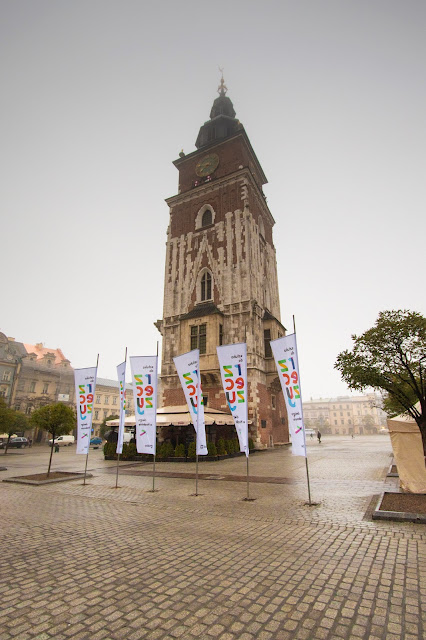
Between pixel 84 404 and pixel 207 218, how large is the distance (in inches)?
1020

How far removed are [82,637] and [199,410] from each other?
26.2 feet

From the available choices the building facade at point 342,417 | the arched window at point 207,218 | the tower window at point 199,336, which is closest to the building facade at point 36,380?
the tower window at point 199,336

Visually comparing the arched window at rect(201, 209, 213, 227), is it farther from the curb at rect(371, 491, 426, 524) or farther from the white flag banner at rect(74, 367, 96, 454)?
the curb at rect(371, 491, 426, 524)

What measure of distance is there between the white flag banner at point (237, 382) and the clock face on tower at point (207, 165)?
30.8 meters

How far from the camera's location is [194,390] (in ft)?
37.6

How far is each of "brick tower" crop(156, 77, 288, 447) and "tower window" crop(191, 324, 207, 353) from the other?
90 mm

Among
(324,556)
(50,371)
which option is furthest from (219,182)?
(50,371)

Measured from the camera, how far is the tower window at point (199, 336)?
28.3 meters

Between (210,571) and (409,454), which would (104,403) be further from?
(210,571)

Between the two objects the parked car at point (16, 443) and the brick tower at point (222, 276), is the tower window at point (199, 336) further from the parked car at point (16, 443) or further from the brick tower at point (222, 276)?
the parked car at point (16, 443)

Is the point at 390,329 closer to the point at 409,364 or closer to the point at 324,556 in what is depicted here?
the point at 409,364

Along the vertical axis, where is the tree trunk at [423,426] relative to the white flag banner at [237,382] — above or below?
below

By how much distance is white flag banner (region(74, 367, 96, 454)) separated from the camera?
13219mm

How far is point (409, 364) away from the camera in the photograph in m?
10.1
